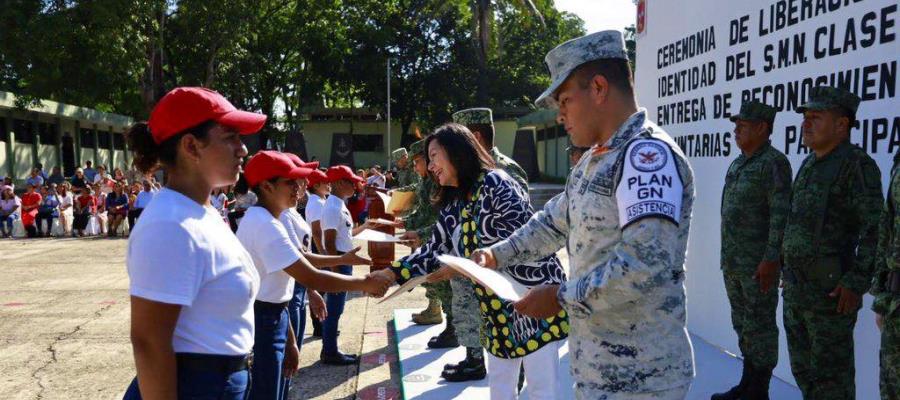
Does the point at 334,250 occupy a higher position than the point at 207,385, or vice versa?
the point at 207,385

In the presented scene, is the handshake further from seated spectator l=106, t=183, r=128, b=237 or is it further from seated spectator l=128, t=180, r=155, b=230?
seated spectator l=106, t=183, r=128, b=237

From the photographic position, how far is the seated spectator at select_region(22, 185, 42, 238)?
1634cm

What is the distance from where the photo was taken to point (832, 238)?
3564 millimetres

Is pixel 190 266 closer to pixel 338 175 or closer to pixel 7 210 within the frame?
pixel 338 175

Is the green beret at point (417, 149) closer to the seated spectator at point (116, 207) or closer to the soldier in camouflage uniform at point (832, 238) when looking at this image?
the soldier in camouflage uniform at point (832, 238)

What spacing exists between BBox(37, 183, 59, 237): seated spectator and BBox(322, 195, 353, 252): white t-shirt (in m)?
14.1

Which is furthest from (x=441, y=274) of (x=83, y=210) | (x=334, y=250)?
(x=83, y=210)

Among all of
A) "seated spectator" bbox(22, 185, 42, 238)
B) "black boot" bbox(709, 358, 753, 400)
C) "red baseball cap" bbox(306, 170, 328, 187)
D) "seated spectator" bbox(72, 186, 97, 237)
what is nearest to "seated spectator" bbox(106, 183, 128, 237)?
"seated spectator" bbox(72, 186, 97, 237)

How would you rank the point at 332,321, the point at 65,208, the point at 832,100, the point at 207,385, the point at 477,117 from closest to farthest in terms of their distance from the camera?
the point at 207,385 → the point at 832,100 → the point at 477,117 → the point at 332,321 → the point at 65,208

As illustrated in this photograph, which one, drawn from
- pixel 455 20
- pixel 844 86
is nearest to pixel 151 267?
pixel 844 86

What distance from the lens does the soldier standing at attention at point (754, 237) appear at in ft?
13.9

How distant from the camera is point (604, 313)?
6.73 feet

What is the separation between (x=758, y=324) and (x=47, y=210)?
17.2 meters

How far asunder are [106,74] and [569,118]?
21.0 meters
